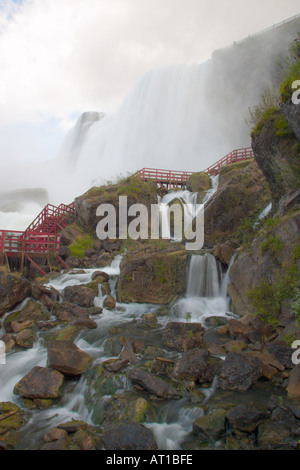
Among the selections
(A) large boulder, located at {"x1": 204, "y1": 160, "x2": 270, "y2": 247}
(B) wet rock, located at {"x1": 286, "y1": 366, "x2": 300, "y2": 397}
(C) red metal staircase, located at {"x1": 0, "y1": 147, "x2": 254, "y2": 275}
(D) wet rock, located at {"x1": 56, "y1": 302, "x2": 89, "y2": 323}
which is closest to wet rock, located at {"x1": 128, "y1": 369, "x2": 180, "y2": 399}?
(B) wet rock, located at {"x1": 286, "y1": 366, "x2": 300, "y2": 397}

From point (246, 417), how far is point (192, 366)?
6.15 feet

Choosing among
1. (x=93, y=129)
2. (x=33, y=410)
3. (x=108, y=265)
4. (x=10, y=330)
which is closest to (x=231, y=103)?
(x=93, y=129)

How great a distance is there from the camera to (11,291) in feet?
37.6

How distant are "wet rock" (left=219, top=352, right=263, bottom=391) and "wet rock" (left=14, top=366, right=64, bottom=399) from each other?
11.6ft

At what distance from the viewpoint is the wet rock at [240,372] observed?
6379mm

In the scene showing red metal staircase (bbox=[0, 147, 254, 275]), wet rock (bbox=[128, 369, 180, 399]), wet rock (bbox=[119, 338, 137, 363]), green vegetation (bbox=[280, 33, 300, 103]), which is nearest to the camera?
wet rock (bbox=[128, 369, 180, 399])

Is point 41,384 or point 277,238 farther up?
point 277,238

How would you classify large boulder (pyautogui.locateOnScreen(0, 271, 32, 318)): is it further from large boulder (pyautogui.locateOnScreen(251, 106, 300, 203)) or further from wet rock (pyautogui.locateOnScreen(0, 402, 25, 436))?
large boulder (pyautogui.locateOnScreen(251, 106, 300, 203))

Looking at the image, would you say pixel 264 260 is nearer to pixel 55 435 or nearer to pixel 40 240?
pixel 55 435

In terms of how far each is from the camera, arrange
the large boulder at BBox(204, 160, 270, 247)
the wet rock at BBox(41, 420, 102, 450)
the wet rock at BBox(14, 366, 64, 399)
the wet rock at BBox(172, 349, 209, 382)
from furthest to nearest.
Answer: the large boulder at BBox(204, 160, 270, 247) → the wet rock at BBox(172, 349, 209, 382) → the wet rock at BBox(14, 366, 64, 399) → the wet rock at BBox(41, 420, 102, 450)

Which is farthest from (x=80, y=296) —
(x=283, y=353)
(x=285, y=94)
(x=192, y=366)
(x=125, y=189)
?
(x=125, y=189)

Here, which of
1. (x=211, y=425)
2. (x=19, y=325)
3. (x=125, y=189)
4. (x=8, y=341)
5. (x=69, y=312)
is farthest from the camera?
(x=125, y=189)

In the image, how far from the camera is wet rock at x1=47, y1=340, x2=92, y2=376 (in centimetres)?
709

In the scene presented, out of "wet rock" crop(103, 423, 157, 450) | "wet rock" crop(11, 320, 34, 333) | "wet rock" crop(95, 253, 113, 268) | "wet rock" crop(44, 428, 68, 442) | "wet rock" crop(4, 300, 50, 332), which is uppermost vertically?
"wet rock" crop(95, 253, 113, 268)
